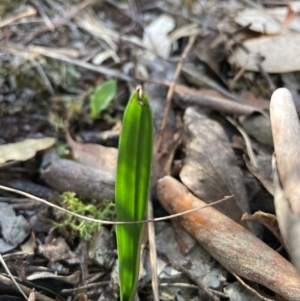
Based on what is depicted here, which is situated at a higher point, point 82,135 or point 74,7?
point 74,7

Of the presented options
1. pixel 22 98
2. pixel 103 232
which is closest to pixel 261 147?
pixel 103 232

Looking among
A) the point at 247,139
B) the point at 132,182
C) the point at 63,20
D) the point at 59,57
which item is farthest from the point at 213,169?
the point at 63,20

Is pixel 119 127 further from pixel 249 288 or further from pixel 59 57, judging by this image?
pixel 249 288

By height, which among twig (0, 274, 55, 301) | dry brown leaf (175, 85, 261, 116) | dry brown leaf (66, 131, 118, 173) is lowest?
twig (0, 274, 55, 301)

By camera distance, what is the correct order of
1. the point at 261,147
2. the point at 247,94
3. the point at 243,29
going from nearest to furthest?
the point at 261,147 < the point at 247,94 < the point at 243,29

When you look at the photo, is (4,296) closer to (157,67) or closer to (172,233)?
(172,233)

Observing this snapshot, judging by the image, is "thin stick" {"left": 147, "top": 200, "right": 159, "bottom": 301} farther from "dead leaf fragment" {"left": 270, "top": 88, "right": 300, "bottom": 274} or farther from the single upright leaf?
the single upright leaf

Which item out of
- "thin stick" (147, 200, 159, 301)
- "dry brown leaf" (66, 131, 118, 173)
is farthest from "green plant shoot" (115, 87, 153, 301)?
"dry brown leaf" (66, 131, 118, 173)
